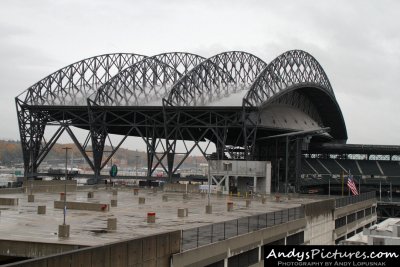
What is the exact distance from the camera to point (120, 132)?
444 feet

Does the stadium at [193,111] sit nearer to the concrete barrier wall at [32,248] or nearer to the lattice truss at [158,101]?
the lattice truss at [158,101]

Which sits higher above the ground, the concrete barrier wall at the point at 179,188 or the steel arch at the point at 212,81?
the steel arch at the point at 212,81

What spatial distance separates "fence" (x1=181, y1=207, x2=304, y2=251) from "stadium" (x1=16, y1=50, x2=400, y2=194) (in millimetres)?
60634

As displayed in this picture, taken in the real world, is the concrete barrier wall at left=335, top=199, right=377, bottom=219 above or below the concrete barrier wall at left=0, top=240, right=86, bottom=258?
below

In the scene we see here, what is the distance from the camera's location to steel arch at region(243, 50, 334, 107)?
110062mm

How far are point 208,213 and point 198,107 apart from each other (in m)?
62.5

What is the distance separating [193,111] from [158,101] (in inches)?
575

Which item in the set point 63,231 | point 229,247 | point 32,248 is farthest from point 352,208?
point 32,248

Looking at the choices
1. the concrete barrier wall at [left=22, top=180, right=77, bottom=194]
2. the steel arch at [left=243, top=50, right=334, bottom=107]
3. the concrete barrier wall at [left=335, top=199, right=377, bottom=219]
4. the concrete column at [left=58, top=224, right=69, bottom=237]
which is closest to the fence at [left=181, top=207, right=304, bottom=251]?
the concrete column at [left=58, top=224, right=69, bottom=237]

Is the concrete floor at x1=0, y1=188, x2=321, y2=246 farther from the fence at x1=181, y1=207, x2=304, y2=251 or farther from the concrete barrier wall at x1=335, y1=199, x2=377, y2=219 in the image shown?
the concrete barrier wall at x1=335, y1=199, x2=377, y2=219

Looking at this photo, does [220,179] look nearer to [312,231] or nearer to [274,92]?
[274,92]

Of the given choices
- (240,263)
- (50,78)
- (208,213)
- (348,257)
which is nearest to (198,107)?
(50,78)

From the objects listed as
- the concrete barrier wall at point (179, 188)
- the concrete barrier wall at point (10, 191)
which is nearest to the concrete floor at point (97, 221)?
the concrete barrier wall at point (10, 191)

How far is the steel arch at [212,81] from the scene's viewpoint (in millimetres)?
112188
